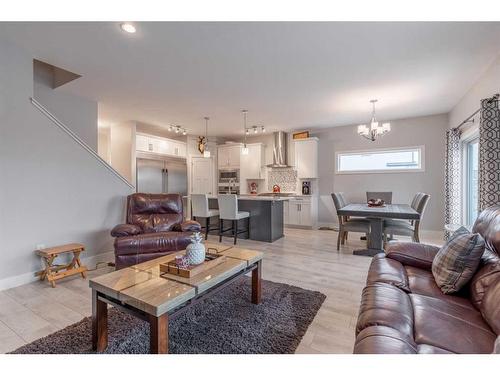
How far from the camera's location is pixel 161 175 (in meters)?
6.14

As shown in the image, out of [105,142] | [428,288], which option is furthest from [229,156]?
[428,288]

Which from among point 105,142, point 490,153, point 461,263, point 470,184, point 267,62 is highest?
point 267,62

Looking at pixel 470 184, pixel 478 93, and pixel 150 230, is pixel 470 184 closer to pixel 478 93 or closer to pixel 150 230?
pixel 478 93

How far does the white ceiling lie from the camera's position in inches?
91.8

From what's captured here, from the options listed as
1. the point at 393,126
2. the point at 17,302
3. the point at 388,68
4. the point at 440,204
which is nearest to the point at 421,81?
the point at 388,68

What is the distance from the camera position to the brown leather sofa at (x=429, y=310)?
110 centimetres

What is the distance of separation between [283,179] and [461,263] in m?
5.42

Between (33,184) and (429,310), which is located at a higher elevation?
(33,184)

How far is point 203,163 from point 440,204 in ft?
19.1

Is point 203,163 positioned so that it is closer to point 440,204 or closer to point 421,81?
point 421,81

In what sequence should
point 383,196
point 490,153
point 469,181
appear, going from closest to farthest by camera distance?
point 490,153, point 469,181, point 383,196

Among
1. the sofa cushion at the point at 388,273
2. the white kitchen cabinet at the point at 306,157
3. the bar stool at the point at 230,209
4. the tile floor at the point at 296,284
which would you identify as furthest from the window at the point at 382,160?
the sofa cushion at the point at 388,273

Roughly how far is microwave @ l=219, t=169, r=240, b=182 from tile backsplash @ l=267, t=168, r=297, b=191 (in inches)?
36.0

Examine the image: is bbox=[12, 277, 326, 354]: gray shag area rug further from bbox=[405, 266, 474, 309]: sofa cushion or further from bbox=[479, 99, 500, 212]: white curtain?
bbox=[479, 99, 500, 212]: white curtain
